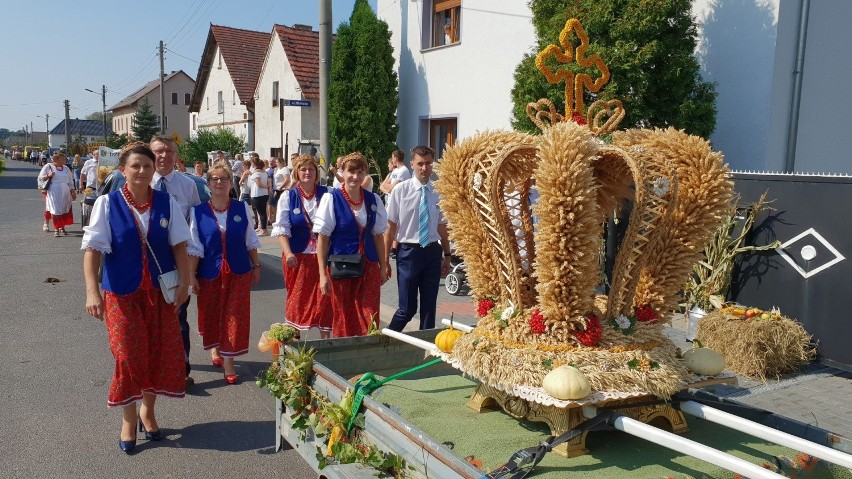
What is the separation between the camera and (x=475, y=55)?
13.5 m

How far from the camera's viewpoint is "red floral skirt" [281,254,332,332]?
19.0 ft

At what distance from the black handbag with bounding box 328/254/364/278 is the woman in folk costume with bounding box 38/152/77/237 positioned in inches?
483

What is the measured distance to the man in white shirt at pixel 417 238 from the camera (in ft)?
19.1

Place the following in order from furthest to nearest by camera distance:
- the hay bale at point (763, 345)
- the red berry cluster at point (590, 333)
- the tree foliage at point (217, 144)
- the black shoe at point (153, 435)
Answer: the tree foliage at point (217, 144) → the hay bale at point (763, 345) → the black shoe at point (153, 435) → the red berry cluster at point (590, 333)

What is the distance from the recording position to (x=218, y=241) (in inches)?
222

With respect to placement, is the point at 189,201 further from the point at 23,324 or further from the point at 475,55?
the point at 475,55

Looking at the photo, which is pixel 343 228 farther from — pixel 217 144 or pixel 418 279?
pixel 217 144

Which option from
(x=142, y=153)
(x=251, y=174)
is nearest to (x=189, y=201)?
(x=142, y=153)

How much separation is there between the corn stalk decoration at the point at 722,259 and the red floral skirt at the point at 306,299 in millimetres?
3626

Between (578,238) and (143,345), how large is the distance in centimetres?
299

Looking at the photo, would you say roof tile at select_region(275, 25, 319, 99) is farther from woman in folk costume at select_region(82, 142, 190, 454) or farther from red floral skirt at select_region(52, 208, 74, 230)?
woman in folk costume at select_region(82, 142, 190, 454)

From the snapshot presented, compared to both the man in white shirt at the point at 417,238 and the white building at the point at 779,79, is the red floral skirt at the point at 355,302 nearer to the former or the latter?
the man in white shirt at the point at 417,238

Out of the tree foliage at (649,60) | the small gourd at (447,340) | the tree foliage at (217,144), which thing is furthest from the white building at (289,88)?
the small gourd at (447,340)

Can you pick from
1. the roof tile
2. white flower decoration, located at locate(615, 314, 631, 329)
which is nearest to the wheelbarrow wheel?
white flower decoration, located at locate(615, 314, 631, 329)
